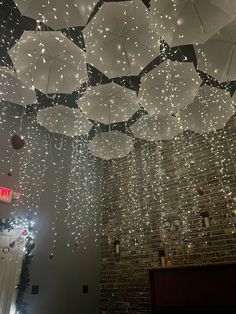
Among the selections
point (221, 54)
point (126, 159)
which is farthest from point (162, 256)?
point (221, 54)

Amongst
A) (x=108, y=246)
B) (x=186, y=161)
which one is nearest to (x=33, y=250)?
(x=108, y=246)

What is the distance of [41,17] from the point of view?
8.64 feet

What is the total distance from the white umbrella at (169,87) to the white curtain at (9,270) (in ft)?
9.95

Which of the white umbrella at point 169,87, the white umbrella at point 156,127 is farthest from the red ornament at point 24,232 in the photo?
the white umbrella at point 169,87

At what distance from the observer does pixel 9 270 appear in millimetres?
4445

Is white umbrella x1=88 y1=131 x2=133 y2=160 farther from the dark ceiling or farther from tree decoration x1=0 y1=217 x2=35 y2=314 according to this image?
tree decoration x1=0 y1=217 x2=35 y2=314

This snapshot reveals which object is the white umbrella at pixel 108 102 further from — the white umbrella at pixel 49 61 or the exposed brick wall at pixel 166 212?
the exposed brick wall at pixel 166 212

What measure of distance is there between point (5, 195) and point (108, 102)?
229cm

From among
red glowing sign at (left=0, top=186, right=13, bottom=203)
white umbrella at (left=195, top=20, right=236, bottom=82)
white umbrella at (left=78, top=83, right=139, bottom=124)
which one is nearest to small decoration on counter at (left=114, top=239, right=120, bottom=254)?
red glowing sign at (left=0, top=186, right=13, bottom=203)

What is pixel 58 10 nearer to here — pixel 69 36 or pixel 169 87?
pixel 69 36

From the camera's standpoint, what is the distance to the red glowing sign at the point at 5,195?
4.58 meters

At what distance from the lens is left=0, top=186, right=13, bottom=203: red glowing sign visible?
15.0ft

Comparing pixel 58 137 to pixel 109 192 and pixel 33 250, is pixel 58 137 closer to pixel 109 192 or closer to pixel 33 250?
pixel 109 192

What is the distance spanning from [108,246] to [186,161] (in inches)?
91.7
